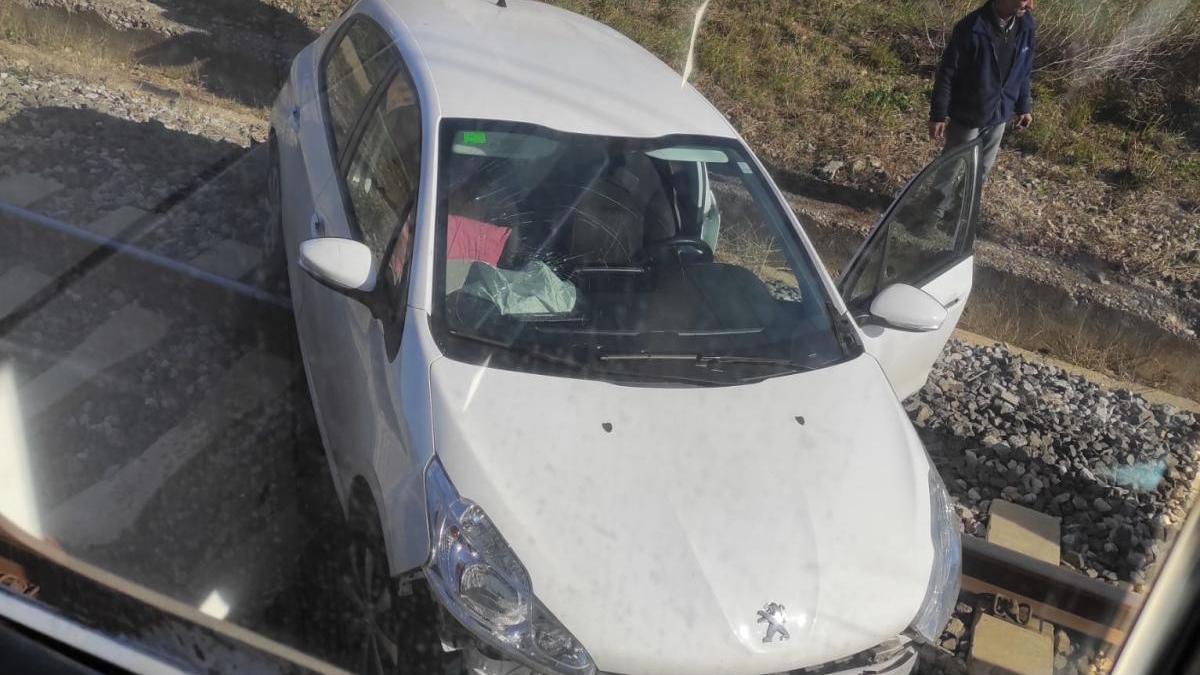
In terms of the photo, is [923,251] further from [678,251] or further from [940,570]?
[940,570]

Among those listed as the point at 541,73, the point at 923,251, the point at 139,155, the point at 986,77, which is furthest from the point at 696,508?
the point at 139,155

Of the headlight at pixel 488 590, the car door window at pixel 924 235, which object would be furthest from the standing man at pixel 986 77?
the headlight at pixel 488 590

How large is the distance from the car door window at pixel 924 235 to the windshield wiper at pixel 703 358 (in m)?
0.61

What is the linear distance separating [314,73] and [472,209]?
1.77 m

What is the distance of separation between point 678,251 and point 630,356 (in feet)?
2.14

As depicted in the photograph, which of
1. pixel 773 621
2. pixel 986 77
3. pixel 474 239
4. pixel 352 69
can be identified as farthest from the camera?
pixel 986 77

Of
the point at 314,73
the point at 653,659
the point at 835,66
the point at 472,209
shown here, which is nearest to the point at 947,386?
the point at 835,66

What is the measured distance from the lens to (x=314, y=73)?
456 centimetres

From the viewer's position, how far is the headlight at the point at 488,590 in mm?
2305

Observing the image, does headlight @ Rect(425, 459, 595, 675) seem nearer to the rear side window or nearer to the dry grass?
the rear side window

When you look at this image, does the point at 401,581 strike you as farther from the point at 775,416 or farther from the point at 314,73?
the point at 314,73

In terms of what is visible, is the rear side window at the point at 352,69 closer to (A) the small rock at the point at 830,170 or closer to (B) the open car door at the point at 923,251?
(B) the open car door at the point at 923,251

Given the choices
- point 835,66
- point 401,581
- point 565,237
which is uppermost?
point 835,66

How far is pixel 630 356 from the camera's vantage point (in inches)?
115
